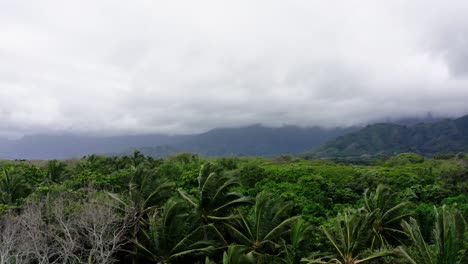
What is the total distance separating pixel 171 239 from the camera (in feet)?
108

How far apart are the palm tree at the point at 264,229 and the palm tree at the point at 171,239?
293 cm

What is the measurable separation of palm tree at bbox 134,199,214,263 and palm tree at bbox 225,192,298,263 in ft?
9.63

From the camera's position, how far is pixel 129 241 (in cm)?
3397

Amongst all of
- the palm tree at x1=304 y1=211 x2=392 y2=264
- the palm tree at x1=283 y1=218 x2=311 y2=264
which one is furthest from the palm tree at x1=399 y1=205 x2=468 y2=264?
the palm tree at x1=283 y1=218 x2=311 y2=264

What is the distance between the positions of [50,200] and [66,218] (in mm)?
3225

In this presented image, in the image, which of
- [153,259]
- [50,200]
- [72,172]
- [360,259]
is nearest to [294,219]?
[360,259]

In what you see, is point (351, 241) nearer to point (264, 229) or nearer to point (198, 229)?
point (264, 229)

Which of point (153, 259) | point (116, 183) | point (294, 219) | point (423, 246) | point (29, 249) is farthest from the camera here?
point (116, 183)

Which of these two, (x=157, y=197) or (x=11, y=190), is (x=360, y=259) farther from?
(x=11, y=190)

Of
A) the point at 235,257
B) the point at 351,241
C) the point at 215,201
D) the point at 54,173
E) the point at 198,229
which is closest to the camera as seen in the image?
the point at 235,257

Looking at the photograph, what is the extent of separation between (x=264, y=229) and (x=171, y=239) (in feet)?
24.0

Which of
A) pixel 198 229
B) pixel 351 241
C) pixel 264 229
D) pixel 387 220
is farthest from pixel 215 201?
pixel 387 220

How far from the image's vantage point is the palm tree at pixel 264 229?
1323 inches

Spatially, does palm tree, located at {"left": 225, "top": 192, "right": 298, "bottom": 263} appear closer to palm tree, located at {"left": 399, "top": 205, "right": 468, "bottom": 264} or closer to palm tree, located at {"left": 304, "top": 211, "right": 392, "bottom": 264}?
palm tree, located at {"left": 304, "top": 211, "right": 392, "bottom": 264}
